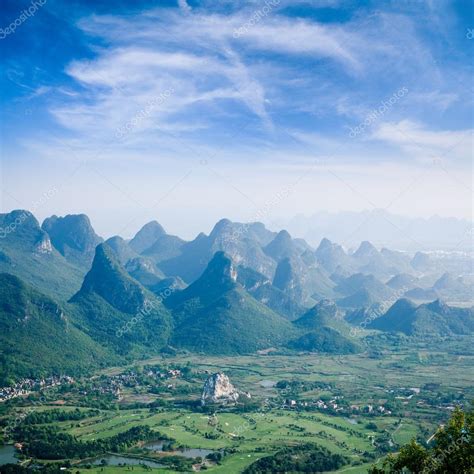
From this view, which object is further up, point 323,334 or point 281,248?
point 281,248

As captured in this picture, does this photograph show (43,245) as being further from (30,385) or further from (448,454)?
(448,454)

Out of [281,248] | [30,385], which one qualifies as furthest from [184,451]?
[281,248]

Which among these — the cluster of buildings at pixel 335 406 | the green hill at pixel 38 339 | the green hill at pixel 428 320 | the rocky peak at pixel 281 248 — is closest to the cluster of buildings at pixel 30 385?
the green hill at pixel 38 339

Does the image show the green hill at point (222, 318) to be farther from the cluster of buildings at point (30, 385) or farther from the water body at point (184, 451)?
the water body at point (184, 451)

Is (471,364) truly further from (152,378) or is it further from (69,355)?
(69,355)

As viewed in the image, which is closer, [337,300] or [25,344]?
[25,344]

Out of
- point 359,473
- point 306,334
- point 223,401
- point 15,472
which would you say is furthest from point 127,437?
point 306,334

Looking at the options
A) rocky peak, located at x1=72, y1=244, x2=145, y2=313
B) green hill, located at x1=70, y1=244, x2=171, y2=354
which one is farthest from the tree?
rocky peak, located at x1=72, y1=244, x2=145, y2=313
